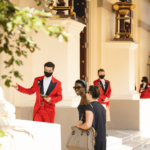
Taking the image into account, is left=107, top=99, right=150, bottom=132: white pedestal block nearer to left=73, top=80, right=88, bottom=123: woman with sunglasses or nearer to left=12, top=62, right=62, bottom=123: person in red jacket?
left=12, top=62, right=62, bottom=123: person in red jacket

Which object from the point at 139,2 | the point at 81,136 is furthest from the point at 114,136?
the point at 139,2

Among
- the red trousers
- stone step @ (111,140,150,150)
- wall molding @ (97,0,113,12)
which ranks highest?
wall molding @ (97,0,113,12)

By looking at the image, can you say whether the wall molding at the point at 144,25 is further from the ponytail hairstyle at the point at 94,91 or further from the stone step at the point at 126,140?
the ponytail hairstyle at the point at 94,91

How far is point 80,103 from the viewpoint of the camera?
433cm

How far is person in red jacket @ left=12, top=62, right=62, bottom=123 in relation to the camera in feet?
16.8

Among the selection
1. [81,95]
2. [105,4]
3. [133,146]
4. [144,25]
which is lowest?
[133,146]

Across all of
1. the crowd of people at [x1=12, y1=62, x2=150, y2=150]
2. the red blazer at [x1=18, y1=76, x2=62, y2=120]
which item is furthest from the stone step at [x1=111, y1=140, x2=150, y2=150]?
the red blazer at [x1=18, y1=76, x2=62, y2=120]

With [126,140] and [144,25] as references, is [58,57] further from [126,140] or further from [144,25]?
[144,25]

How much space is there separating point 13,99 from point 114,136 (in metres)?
3.01

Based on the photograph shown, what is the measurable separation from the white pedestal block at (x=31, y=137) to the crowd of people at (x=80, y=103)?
3.05 feet

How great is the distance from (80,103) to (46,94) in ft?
3.70

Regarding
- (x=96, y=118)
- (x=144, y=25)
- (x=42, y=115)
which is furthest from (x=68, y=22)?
(x=144, y=25)

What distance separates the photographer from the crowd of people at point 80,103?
3807 mm

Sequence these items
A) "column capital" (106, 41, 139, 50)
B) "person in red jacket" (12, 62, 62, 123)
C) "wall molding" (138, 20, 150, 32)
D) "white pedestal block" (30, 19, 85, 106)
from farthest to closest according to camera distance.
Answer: "wall molding" (138, 20, 150, 32) → "column capital" (106, 41, 139, 50) → "white pedestal block" (30, 19, 85, 106) → "person in red jacket" (12, 62, 62, 123)
